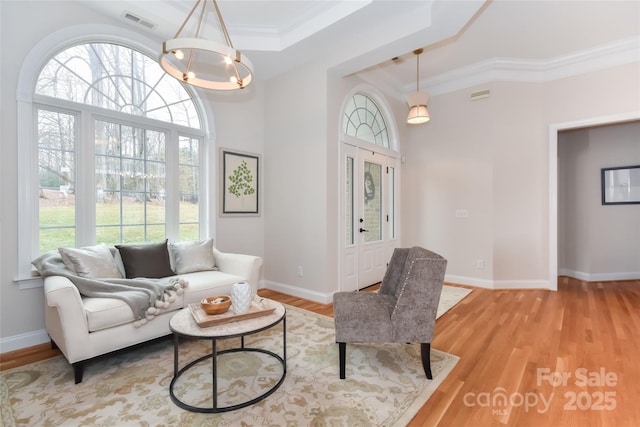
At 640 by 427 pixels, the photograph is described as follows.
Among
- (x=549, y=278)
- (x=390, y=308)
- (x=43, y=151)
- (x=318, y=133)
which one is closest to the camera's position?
(x=390, y=308)

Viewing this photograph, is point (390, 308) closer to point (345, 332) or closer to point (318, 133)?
point (345, 332)

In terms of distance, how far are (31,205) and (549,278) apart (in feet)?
20.5

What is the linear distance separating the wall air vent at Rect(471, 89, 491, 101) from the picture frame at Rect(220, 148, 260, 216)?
3.46 metres

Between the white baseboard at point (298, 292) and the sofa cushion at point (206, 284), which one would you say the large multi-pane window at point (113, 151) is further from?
the white baseboard at point (298, 292)

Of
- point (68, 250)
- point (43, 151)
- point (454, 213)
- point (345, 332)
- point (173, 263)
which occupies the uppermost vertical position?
point (43, 151)

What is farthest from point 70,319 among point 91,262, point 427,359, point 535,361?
point 535,361

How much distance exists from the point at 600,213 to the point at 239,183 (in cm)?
591

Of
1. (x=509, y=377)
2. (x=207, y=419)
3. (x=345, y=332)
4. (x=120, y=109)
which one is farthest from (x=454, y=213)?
(x=120, y=109)

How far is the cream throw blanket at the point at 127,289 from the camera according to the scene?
89.0 inches

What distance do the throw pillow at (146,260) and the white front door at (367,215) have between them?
217 cm

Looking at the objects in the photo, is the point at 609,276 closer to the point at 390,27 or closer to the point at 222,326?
the point at 390,27

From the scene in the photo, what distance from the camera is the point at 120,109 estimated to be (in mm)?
3145

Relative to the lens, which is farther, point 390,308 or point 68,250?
point 68,250

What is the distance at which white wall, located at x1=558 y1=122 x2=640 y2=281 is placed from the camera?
4793 mm
